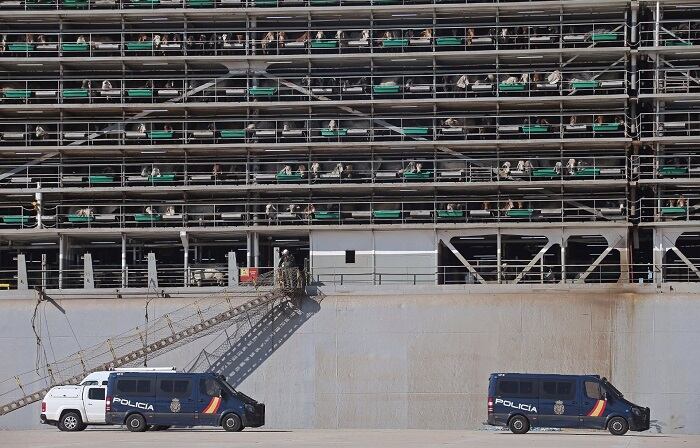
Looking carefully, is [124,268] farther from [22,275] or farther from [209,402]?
[209,402]

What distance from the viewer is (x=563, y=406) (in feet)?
204

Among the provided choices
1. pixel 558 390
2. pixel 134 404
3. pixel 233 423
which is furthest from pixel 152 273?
pixel 558 390

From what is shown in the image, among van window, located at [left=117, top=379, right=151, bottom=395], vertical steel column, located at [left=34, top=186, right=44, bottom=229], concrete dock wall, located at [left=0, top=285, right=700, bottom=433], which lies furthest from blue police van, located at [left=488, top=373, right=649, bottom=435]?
vertical steel column, located at [left=34, top=186, right=44, bottom=229]

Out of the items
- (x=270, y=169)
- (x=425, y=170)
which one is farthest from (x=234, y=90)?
(x=425, y=170)

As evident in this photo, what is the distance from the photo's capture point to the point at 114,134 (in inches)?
3142

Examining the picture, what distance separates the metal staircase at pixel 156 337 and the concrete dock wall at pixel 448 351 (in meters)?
0.72

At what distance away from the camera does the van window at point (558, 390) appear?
62.3 m

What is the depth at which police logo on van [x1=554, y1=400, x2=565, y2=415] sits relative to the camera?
62.0m

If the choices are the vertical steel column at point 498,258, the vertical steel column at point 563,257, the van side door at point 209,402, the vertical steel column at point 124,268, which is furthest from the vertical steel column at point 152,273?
the vertical steel column at point 563,257

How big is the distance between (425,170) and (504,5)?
26.0 ft

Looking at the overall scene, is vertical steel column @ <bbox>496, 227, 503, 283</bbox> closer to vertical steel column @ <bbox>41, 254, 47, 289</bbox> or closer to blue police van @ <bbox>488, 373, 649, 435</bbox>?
blue police van @ <bbox>488, 373, 649, 435</bbox>

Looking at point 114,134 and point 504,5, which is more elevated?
point 504,5

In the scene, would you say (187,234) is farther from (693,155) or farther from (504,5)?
(693,155)

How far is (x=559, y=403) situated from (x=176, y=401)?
43.7ft
